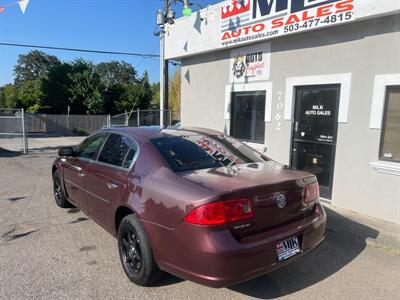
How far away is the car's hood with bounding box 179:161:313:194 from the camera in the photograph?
2.72 metres

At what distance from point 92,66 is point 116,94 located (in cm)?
396

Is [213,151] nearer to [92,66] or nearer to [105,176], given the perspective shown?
[105,176]

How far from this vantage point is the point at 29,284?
318 centimetres

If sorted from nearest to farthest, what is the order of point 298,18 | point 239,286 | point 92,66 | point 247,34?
point 239,286 → point 298,18 → point 247,34 → point 92,66

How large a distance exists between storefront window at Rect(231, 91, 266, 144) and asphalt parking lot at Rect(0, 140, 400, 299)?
2.57 metres

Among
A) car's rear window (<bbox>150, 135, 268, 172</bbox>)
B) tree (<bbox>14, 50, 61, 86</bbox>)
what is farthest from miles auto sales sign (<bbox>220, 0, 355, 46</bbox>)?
tree (<bbox>14, 50, 61, 86</bbox>)

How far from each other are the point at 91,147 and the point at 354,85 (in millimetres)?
4209

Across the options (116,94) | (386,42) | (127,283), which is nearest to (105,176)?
(127,283)

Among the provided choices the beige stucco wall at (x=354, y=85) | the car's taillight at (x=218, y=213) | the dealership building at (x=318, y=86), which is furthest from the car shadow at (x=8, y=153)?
the car's taillight at (x=218, y=213)

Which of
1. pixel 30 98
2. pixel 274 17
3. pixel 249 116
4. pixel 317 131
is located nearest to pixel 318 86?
pixel 317 131

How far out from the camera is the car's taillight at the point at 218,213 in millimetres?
2543

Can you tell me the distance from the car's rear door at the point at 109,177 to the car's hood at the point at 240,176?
2.73 ft

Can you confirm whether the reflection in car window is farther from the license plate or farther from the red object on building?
the red object on building

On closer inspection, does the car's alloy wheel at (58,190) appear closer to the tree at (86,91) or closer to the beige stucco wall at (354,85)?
the beige stucco wall at (354,85)
